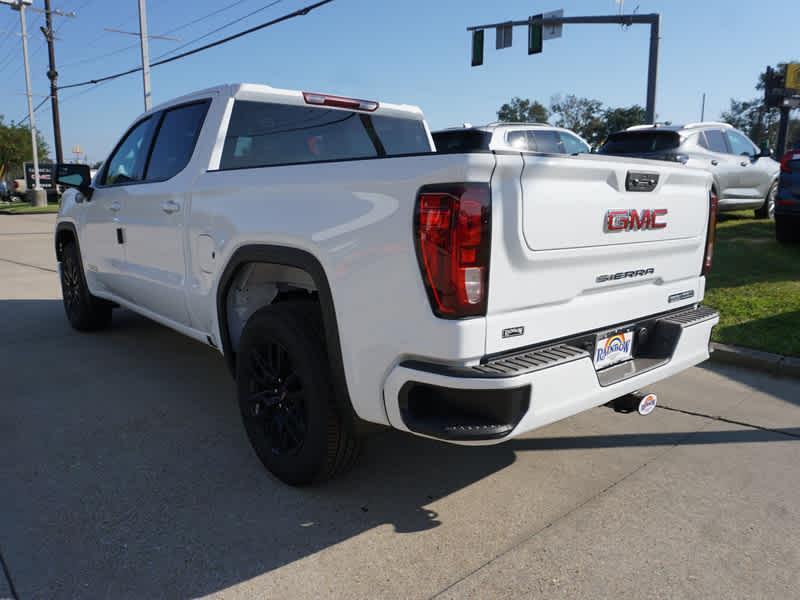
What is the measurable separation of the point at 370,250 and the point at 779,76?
892 inches

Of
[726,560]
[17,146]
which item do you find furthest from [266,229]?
[17,146]

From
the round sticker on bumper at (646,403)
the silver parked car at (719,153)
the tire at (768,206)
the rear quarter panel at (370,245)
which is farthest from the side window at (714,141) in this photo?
the rear quarter panel at (370,245)

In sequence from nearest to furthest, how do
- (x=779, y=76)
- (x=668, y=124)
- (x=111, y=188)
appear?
1. (x=111, y=188)
2. (x=668, y=124)
3. (x=779, y=76)

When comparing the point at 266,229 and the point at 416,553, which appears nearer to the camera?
the point at 416,553

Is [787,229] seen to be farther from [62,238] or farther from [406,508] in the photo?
[62,238]

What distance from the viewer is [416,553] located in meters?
2.64

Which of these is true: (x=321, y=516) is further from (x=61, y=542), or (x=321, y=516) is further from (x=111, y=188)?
(x=111, y=188)

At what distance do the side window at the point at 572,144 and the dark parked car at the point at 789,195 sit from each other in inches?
163

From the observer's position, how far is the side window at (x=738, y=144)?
1084 cm

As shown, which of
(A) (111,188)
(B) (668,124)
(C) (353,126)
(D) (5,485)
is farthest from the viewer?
(B) (668,124)

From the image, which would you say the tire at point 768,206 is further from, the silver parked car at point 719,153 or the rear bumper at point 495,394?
the rear bumper at point 495,394

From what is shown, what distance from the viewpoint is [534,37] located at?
1820 centimetres

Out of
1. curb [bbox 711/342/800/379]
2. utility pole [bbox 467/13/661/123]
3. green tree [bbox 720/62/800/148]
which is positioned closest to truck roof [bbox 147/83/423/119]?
curb [bbox 711/342/800/379]

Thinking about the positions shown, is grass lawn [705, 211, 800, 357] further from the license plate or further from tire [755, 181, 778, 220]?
the license plate
